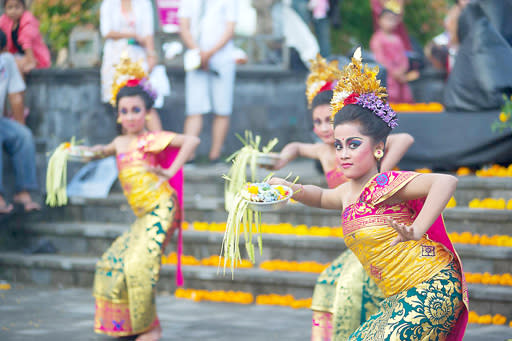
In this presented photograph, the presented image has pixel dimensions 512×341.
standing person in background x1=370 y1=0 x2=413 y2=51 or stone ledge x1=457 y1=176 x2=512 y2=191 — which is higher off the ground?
standing person in background x1=370 y1=0 x2=413 y2=51

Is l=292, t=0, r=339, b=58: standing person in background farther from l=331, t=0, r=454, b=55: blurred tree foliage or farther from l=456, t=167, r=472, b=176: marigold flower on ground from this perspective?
l=331, t=0, r=454, b=55: blurred tree foliage

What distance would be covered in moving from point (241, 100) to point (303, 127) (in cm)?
102

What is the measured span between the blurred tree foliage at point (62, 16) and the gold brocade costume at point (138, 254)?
619 cm

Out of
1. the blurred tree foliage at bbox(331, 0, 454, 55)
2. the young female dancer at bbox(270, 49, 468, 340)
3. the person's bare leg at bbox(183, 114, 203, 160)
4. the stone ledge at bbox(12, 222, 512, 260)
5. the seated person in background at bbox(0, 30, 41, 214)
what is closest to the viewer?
the young female dancer at bbox(270, 49, 468, 340)

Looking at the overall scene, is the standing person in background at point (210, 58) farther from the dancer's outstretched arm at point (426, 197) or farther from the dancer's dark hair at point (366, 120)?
the dancer's outstretched arm at point (426, 197)

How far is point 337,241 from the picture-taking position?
22.7 feet

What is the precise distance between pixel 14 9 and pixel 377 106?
20.2 ft

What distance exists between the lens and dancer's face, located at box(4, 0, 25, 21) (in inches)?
340

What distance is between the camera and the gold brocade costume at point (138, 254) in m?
5.46

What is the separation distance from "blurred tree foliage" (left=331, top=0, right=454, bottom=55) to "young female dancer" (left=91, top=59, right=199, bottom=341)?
1001 centimetres

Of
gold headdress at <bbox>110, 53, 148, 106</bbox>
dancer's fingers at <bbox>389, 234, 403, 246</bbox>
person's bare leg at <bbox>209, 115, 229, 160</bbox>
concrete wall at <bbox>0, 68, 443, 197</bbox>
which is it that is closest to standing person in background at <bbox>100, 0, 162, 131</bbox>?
concrete wall at <bbox>0, 68, 443, 197</bbox>

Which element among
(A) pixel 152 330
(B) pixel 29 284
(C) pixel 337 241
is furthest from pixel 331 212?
(B) pixel 29 284

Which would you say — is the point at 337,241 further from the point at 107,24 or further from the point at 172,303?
the point at 107,24

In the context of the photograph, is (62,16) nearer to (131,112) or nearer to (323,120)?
(131,112)
